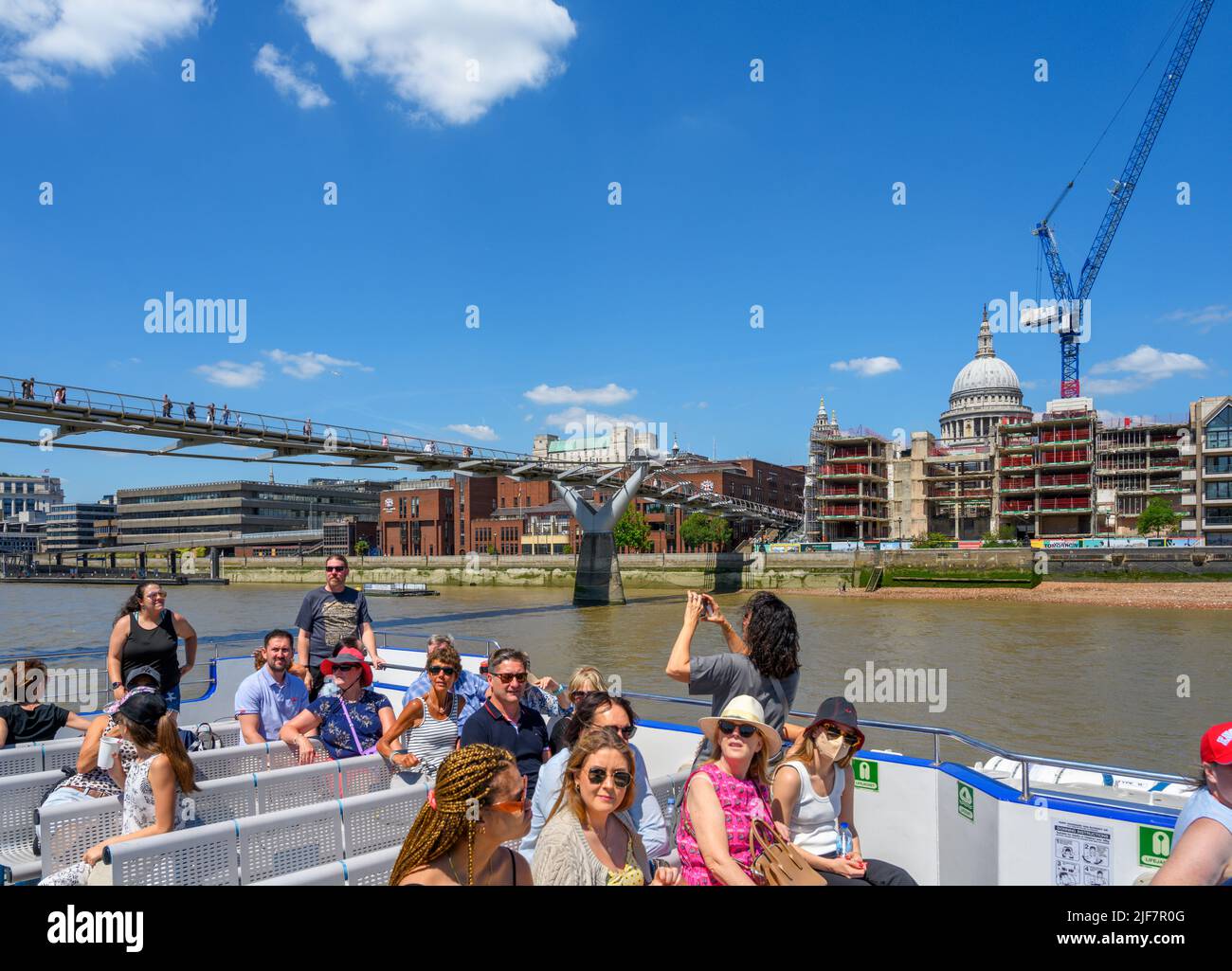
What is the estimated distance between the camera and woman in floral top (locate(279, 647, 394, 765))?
5.41 m

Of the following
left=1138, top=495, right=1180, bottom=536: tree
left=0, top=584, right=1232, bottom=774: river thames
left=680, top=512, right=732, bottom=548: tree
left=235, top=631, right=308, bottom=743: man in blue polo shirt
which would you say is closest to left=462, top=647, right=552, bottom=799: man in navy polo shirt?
left=235, top=631, right=308, bottom=743: man in blue polo shirt

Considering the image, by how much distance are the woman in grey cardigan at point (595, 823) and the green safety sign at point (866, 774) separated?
2.41m

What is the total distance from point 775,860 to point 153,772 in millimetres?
2906

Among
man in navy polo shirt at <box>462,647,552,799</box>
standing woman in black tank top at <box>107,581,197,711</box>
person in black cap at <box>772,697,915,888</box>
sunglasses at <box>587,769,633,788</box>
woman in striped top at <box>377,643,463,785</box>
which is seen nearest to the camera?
sunglasses at <box>587,769,633,788</box>

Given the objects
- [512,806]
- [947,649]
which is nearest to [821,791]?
[512,806]

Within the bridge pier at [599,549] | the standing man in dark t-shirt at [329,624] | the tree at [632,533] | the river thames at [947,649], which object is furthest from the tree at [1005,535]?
the standing man in dark t-shirt at [329,624]

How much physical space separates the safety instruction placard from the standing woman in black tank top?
228 inches

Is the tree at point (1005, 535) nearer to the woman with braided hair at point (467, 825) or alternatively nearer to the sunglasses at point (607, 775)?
the sunglasses at point (607, 775)

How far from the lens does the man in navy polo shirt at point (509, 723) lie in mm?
4348

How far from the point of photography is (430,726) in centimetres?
536

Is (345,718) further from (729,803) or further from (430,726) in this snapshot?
(729,803)

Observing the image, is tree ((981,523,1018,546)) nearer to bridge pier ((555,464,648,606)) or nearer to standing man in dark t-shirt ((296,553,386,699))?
bridge pier ((555,464,648,606))

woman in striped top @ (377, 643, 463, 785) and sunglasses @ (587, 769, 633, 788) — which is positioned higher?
sunglasses @ (587, 769, 633, 788)

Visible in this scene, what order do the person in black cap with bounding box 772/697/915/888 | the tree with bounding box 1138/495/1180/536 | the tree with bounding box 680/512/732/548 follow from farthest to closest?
the tree with bounding box 680/512/732/548
the tree with bounding box 1138/495/1180/536
the person in black cap with bounding box 772/697/915/888
